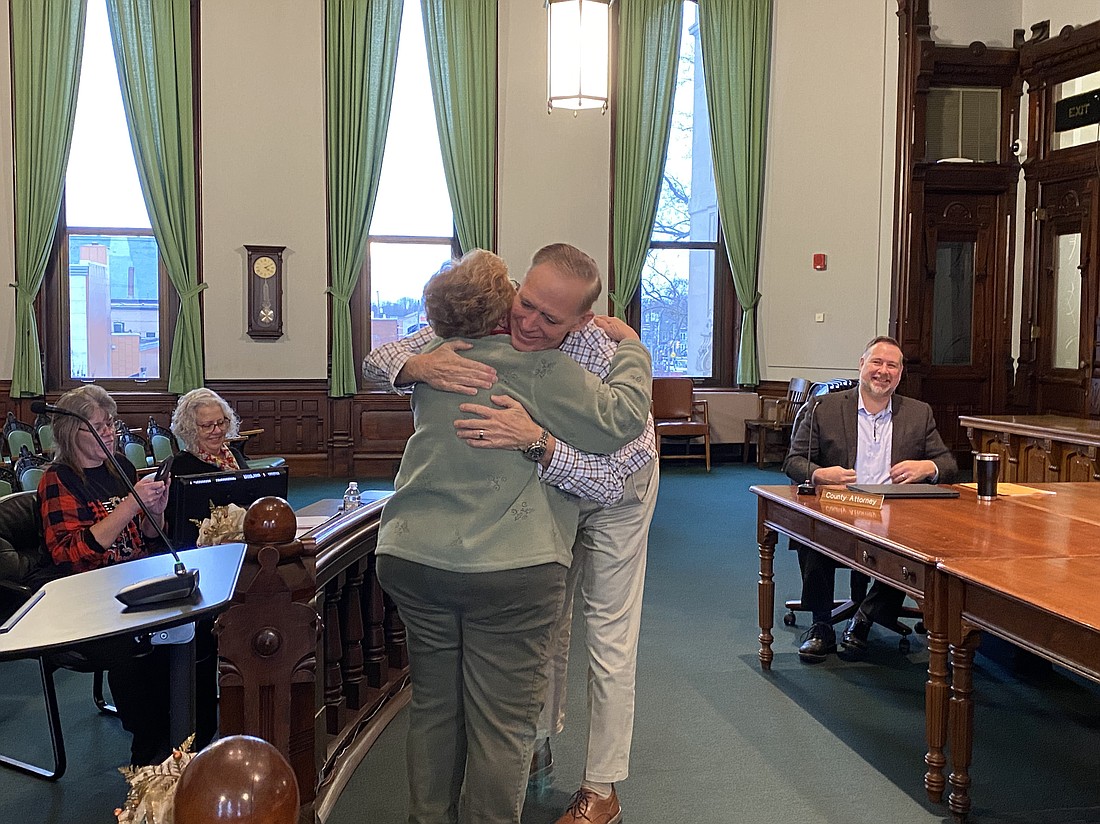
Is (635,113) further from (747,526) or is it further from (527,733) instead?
(527,733)

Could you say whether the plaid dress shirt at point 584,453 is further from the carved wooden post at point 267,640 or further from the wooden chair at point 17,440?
the wooden chair at point 17,440

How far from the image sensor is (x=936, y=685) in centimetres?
282

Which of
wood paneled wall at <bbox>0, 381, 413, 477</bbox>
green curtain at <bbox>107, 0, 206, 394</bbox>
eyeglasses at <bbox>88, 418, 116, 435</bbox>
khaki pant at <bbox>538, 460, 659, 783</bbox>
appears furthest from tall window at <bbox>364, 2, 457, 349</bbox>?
khaki pant at <bbox>538, 460, 659, 783</bbox>

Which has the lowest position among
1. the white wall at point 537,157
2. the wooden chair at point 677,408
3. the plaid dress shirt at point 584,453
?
the wooden chair at point 677,408

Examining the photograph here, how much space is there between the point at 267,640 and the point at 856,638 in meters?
2.72

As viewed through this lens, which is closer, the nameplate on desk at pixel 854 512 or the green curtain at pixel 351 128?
the nameplate on desk at pixel 854 512

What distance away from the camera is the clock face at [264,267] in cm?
948

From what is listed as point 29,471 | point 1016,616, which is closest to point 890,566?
point 1016,616

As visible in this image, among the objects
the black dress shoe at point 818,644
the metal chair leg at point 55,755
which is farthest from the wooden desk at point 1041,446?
the metal chair leg at point 55,755

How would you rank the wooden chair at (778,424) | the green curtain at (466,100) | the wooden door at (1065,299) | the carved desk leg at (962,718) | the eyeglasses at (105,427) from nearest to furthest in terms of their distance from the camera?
the carved desk leg at (962,718) → the eyeglasses at (105,427) → the wooden door at (1065,299) → the green curtain at (466,100) → the wooden chair at (778,424)

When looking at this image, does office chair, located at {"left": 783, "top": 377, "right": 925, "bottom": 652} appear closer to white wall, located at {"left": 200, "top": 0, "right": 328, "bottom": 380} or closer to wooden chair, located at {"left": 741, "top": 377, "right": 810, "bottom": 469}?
wooden chair, located at {"left": 741, "top": 377, "right": 810, "bottom": 469}

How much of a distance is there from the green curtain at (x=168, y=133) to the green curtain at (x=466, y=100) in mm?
2263

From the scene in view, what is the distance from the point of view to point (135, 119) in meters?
9.30

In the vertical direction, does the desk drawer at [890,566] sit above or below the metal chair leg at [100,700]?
above
